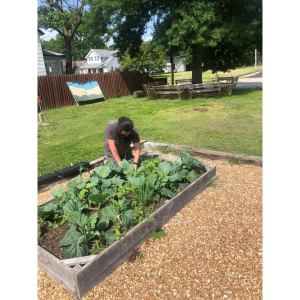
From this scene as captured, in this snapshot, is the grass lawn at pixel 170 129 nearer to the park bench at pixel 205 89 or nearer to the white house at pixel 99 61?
the park bench at pixel 205 89

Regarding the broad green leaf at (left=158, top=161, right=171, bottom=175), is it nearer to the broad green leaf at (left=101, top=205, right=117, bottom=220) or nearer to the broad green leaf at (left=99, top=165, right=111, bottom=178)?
the broad green leaf at (left=99, top=165, right=111, bottom=178)

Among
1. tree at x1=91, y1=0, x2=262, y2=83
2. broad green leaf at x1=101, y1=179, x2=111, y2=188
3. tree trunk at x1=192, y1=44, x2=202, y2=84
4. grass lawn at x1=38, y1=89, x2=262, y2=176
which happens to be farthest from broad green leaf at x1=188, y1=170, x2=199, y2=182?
tree trunk at x1=192, y1=44, x2=202, y2=84

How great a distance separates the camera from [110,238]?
2086 millimetres

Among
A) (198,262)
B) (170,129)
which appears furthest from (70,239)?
(170,129)

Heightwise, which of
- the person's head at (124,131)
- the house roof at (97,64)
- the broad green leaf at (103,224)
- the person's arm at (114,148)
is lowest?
the broad green leaf at (103,224)

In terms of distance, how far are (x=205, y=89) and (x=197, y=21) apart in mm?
3196

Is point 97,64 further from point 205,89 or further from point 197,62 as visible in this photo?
point 205,89

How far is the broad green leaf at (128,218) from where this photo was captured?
7.35 feet

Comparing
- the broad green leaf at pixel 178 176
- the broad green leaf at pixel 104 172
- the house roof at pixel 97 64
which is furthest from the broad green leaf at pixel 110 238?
the house roof at pixel 97 64

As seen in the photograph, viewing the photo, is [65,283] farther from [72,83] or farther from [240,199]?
[72,83]

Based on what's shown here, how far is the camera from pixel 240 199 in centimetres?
311

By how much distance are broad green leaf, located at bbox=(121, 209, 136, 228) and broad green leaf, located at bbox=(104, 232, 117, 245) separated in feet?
0.55

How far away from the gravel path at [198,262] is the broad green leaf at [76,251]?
248 mm

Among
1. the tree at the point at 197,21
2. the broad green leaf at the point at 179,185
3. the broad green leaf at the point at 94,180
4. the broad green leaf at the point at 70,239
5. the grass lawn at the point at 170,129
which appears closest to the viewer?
the broad green leaf at the point at 70,239
